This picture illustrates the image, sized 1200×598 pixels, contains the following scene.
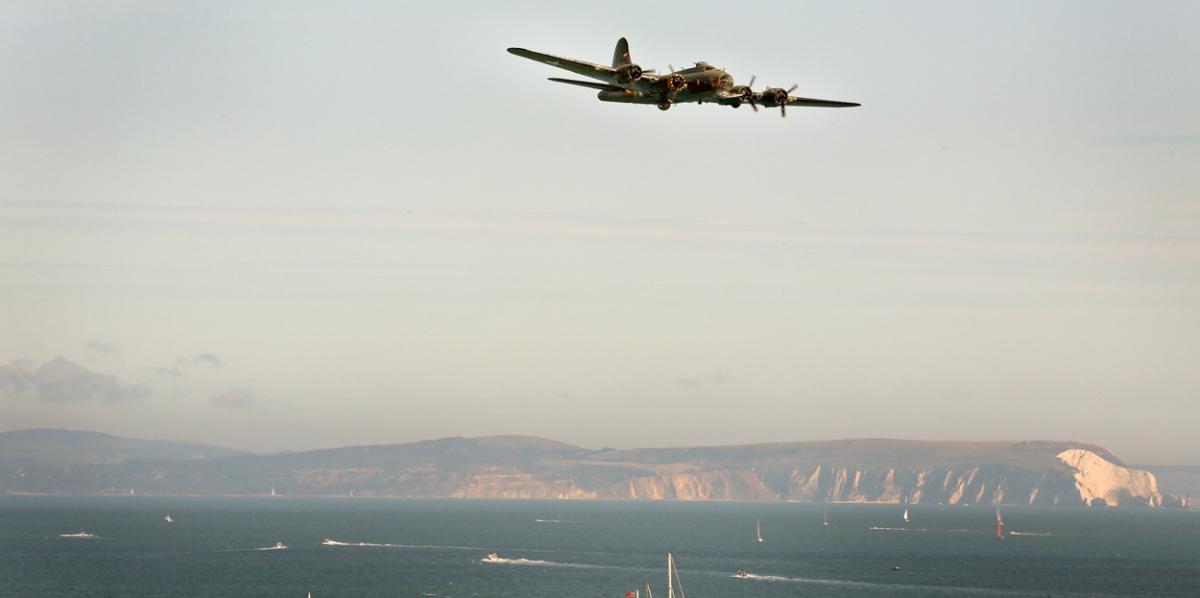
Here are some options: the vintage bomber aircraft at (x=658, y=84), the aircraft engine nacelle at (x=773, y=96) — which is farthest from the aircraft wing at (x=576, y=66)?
the aircraft engine nacelle at (x=773, y=96)

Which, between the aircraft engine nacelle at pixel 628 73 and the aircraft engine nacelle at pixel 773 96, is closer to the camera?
the aircraft engine nacelle at pixel 628 73

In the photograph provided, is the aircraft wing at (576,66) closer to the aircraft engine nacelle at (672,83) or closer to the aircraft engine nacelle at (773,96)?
the aircraft engine nacelle at (672,83)

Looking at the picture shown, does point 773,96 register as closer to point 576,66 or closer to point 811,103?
point 811,103

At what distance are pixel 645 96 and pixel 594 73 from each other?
155 inches

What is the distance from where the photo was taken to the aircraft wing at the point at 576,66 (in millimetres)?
60625

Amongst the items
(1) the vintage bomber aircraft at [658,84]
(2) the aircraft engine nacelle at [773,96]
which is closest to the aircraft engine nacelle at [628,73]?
(1) the vintage bomber aircraft at [658,84]

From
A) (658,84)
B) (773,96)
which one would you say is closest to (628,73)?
(658,84)

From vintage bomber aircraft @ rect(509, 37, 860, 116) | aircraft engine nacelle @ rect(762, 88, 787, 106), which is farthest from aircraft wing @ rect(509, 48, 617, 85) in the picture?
aircraft engine nacelle @ rect(762, 88, 787, 106)

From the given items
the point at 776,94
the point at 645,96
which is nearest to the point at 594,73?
the point at 645,96

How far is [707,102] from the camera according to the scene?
227 ft

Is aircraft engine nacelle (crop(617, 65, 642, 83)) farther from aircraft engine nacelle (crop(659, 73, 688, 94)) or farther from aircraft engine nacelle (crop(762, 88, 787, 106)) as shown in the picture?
aircraft engine nacelle (crop(762, 88, 787, 106))

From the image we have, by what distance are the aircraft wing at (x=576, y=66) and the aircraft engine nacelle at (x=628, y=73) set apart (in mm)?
302

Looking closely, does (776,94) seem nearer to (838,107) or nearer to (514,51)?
(838,107)

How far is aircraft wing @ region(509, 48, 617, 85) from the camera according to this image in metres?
60.6
